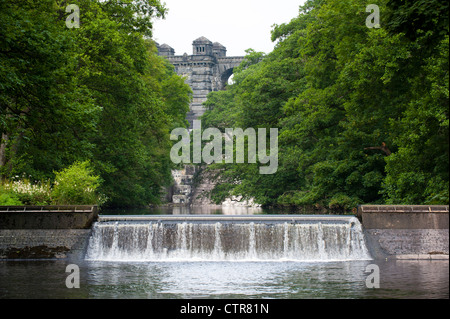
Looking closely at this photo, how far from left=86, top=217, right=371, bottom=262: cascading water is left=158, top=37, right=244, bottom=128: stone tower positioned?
10410 centimetres

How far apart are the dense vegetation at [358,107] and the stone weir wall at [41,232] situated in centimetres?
1193

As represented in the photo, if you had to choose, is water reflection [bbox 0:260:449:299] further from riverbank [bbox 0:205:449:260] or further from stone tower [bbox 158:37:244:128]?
stone tower [bbox 158:37:244:128]

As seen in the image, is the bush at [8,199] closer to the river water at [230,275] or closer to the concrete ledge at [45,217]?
the concrete ledge at [45,217]

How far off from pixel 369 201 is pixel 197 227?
521 inches

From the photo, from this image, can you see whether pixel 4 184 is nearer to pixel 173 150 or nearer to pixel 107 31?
pixel 107 31

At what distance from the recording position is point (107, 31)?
30.8 metres

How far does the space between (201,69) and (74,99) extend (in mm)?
102577

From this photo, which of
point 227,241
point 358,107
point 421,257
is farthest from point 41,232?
point 358,107

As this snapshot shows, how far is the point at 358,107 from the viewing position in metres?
28.5

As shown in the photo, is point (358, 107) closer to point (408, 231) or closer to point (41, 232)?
point (408, 231)

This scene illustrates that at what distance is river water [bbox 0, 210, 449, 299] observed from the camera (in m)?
13.7

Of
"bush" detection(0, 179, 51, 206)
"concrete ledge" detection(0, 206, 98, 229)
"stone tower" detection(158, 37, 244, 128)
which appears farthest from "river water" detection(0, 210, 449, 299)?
"stone tower" detection(158, 37, 244, 128)
